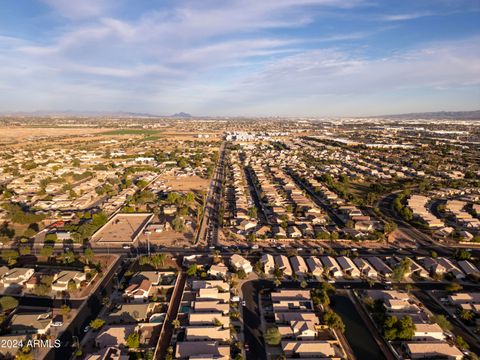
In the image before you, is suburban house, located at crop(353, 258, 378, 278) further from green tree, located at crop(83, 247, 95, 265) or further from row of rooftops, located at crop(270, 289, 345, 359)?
green tree, located at crop(83, 247, 95, 265)

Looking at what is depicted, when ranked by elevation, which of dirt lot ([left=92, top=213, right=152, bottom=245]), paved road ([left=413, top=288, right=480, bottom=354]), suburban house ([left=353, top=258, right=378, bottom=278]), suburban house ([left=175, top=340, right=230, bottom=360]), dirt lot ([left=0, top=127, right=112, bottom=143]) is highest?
dirt lot ([left=0, top=127, right=112, bottom=143])

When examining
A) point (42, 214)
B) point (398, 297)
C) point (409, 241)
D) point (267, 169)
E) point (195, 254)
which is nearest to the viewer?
point (398, 297)

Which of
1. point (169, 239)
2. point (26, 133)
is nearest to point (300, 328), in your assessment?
point (169, 239)

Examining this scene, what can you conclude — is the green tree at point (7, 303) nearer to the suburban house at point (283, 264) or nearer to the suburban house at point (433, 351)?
the suburban house at point (283, 264)

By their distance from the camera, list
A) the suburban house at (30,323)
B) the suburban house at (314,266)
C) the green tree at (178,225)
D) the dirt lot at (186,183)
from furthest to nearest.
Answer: the dirt lot at (186,183), the green tree at (178,225), the suburban house at (314,266), the suburban house at (30,323)

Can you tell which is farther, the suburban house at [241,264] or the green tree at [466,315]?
the suburban house at [241,264]

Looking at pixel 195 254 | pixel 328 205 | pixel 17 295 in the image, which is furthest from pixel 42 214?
pixel 328 205

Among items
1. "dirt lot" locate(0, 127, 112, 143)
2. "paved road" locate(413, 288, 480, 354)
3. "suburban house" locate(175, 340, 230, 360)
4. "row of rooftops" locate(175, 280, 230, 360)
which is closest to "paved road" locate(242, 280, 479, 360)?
"paved road" locate(413, 288, 480, 354)

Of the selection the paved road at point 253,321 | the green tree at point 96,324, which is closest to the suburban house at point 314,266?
the paved road at point 253,321

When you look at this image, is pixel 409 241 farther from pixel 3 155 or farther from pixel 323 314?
pixel 3 155
